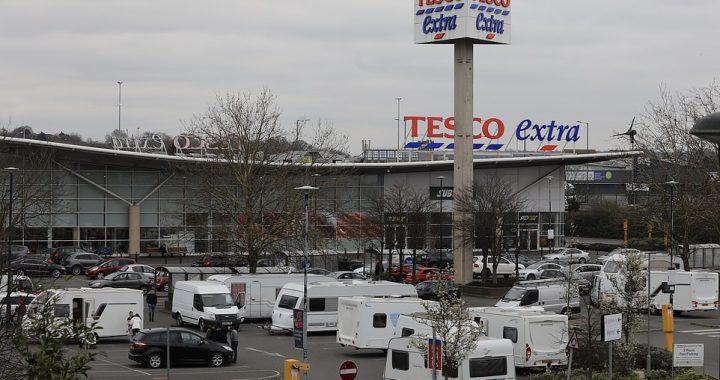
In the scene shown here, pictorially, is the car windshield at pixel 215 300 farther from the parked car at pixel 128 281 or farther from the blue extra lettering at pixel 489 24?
the blue extra lettering at pixel 489 24

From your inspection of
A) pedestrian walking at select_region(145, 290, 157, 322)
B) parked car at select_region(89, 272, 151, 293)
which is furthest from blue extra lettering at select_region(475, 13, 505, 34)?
pedestrian walking at select_region(145, 290, 157, 322)

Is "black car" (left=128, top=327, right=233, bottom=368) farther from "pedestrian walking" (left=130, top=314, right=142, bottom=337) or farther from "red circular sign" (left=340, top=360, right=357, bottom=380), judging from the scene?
"red circular sign" (left=340, top=360, right=357, bottom=380)

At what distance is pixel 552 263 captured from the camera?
68438 mm

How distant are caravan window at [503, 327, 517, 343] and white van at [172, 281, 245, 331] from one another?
13406mm

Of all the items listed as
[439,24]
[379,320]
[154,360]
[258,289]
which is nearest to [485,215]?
[439,24]

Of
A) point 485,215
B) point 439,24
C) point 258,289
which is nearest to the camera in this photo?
Answer: point 258,289

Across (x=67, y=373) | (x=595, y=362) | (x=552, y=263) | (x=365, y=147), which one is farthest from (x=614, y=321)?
(x=365, y=147)

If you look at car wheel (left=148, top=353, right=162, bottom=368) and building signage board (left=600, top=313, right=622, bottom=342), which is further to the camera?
car wheel (left=148, top=353, right=162, bottom=368)

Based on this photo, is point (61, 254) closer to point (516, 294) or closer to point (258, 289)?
point (258, 289)

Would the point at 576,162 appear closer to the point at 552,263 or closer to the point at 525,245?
the point at 525,245

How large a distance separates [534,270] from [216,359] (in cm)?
3501

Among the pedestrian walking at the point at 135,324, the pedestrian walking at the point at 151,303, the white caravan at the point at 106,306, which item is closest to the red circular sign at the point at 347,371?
the pedestrian walking at the point at 135,324

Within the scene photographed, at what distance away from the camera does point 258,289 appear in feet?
154

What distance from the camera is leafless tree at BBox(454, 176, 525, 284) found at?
60.2 m
